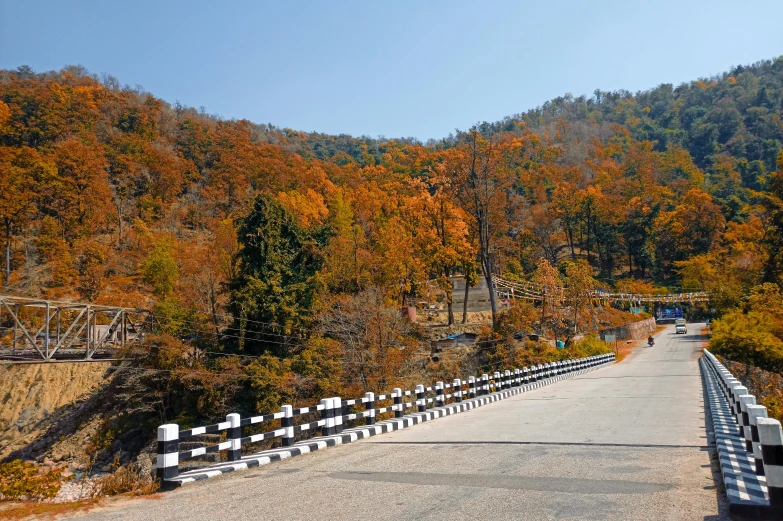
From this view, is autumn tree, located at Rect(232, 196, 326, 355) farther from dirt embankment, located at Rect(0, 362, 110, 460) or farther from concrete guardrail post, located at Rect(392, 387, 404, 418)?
concrete guardrail post, located at Rect(392, 387, 404, 418)

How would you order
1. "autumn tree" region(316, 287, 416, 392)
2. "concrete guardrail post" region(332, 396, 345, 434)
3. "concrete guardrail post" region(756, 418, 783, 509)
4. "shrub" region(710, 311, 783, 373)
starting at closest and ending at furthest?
"concrete guardrail post" region(756, 418, 783, 509), "concrete guardrail post" region(332, 396, 345, 434), "shrub" region(710, 311, 783, 373), "autumn tree" region(316, 287, 416, 392)

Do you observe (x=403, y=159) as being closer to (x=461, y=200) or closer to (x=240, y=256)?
(x=461, y=200)

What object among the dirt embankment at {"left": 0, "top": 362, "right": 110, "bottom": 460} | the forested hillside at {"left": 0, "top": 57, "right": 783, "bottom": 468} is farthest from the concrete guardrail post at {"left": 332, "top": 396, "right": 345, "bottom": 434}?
the dirt embankment at {"left": 0, "top": 362, "right": 110, "bottom": 460}

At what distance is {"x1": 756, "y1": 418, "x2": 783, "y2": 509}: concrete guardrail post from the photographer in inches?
199

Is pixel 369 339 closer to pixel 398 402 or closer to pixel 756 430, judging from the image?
pixel 398 402

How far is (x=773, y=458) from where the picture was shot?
5070 millimetres

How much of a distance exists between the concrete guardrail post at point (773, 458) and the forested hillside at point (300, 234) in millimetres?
28437

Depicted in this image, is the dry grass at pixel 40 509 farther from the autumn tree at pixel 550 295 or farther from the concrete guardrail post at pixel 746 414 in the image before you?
the autumn tree at pixel 550 295

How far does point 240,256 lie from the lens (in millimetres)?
38406

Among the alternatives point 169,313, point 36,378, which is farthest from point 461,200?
point 36,378

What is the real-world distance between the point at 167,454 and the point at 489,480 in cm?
445

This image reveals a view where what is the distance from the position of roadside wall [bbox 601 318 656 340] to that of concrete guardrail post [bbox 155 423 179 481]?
5649cm

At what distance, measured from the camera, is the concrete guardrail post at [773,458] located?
507cm

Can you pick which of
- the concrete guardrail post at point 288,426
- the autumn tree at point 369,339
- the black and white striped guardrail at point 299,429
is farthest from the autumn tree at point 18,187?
the concrete guardrail post at point 288,426
